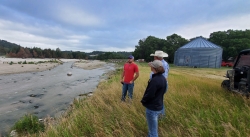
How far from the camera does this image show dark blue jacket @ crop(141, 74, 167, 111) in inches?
127

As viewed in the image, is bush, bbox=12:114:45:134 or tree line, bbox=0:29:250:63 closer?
bush, bbox=12:114:45:134

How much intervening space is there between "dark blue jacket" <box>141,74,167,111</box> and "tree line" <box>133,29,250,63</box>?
5584 cm

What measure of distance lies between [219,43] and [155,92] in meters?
63.4

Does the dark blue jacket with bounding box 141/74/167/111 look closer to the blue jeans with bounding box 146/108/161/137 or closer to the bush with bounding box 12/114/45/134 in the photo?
the blue jeans with bounding box 146/108/161/137

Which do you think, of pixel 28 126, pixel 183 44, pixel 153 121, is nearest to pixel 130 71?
pixel 153 121

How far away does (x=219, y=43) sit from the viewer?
187 feet

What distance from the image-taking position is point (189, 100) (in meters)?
5.66

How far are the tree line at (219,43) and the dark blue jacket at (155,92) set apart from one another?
55.8 metres

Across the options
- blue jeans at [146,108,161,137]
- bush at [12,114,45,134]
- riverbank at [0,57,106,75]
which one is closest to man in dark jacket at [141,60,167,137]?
blue jeans at [146,108,161,137]

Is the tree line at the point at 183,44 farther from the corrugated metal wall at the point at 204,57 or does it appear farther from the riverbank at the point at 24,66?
the riverbank at the point at 24,66

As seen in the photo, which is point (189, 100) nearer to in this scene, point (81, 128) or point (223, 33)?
point (81, 128)

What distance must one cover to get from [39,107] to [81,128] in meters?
6.24

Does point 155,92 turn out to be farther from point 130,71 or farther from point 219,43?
point 219,43

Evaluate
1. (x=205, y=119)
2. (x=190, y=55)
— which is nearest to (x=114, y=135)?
(x=205, y=119)
